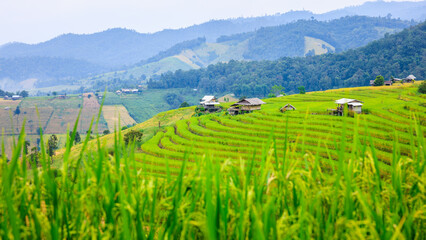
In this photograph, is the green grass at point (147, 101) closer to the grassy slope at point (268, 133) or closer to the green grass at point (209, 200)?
the grassy slope at point (268, 133)

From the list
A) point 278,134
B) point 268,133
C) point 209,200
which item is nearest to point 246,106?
point 268,133

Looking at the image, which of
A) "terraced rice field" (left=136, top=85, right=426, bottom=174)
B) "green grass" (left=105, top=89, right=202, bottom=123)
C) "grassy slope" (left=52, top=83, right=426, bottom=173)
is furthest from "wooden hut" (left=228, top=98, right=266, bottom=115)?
"green grass" (left=105, top=89, right=202, bottom=123)

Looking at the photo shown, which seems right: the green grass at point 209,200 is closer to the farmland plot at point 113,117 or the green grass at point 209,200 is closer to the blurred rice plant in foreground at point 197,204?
the blurred rice plant in foreground at point 197,204

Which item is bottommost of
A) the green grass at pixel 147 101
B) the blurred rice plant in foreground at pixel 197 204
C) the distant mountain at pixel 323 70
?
the green grass at pixel 147 101

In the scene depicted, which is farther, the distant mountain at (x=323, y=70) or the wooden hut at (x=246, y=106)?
the distant mountain at (x=323, y=70)

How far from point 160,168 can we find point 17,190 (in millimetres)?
23324

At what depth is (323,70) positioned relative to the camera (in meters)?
118

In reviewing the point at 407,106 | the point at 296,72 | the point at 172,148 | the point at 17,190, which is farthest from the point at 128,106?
the point at 17,190

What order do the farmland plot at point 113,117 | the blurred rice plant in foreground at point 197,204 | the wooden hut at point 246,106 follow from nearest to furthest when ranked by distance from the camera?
the blurred rice plant in foreground at point 197,204, the wooden hut at point 246,106, the farmland plot at point 113,117

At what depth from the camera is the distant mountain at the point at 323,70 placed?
9941 centimetres

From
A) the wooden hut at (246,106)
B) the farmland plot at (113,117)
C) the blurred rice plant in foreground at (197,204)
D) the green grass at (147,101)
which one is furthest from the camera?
the green grass at (147,101)

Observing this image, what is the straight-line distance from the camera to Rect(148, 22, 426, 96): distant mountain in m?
99.4

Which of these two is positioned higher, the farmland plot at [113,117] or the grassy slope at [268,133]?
the grassy slope at [268,133]

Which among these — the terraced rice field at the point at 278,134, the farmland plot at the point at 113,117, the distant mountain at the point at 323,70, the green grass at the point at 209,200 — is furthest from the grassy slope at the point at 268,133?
the farmland plot at the point at 113,117
